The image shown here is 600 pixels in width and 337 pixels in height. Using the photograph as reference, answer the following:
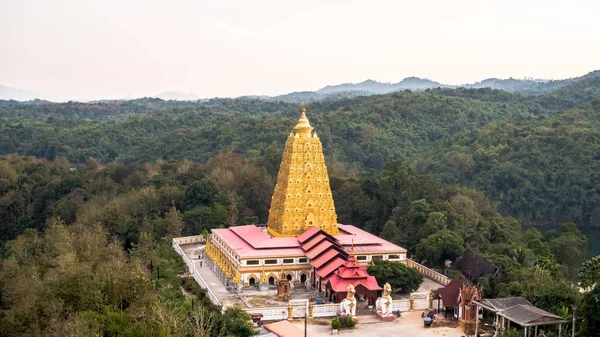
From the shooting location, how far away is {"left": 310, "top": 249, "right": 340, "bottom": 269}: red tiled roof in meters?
35.6

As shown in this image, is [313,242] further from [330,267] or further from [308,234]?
[330,267]

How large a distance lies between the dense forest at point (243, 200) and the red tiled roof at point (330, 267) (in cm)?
558

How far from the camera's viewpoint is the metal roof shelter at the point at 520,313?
26.4 metres

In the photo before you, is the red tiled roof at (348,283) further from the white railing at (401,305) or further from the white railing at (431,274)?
the white railing at (431,274)

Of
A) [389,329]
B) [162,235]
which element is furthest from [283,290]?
[162,235]

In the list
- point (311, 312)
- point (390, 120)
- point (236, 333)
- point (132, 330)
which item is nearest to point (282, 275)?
point (311, 312)

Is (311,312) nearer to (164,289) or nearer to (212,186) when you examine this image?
(164,289)

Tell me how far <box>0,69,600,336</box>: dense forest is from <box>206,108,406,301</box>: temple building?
289 cm

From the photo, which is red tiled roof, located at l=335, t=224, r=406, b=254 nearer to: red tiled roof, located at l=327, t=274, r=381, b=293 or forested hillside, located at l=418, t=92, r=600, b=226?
red tiled roof, located at l=327, t=274, r=381, b=293

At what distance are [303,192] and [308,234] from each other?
289 cm

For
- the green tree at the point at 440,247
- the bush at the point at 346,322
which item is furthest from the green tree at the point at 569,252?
the bush at the point at 346,322

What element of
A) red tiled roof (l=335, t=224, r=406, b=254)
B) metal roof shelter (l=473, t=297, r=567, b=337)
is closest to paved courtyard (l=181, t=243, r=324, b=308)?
red tiled roof (l=335, t=224, r=406, b=254)

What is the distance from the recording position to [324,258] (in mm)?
35938

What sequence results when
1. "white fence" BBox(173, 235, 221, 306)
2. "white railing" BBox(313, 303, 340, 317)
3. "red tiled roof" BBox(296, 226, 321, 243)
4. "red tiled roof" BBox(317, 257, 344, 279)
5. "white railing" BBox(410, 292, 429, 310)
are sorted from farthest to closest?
"red tiled roof" BBox(296, 226, 321, 243) < "red tiled roof" BBox(317, 257, 344, 279) < "white fence" BBox(173, 235, 221, 306) < "white railing" BBox(410, 292, 429, 310) < "white railing" BBox(313, 303, 340, 317)
